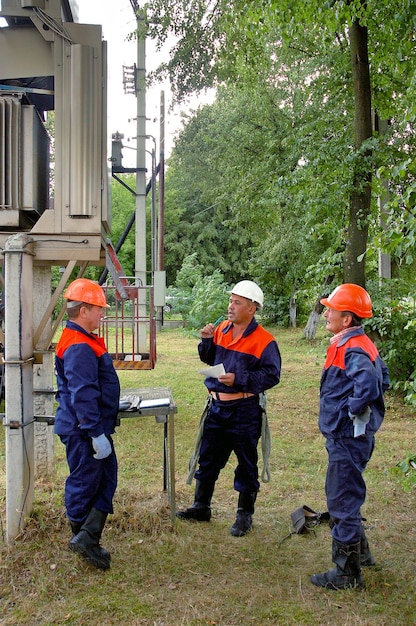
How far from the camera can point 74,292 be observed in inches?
152

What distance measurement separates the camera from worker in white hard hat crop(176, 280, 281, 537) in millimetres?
4453

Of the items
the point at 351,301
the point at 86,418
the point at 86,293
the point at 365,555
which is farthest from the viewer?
the point at 365,555

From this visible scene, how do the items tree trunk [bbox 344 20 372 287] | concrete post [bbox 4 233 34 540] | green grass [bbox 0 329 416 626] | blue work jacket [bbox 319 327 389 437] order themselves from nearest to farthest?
green grass [bbox 0 329 416 626] < blue work jacket [bbox 319 327 389 437] < concrete post [bbox 4 233 34 540] < tree trunk [bbox 344 20 372 287]

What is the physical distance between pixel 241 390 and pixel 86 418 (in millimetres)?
1318

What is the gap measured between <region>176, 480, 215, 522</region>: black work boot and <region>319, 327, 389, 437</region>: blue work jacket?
1.42 metres

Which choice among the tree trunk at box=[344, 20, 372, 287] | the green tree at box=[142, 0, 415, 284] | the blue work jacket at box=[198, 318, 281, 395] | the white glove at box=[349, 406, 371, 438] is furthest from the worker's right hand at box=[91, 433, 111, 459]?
the tree trunk at box=[344, 20, 372, 287]

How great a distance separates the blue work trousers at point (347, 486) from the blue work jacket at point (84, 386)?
4.92 feet

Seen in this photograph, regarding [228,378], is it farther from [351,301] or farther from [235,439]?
[351,301]

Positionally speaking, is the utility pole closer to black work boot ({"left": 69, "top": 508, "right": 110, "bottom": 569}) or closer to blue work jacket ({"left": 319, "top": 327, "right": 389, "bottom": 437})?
black work boot ({"left": 69, "top": 508, "right": 110, "bottom": 569})

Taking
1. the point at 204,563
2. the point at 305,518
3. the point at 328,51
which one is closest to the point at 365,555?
the point at 305,518

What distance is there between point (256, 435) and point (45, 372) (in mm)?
2136

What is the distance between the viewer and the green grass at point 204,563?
3.37m

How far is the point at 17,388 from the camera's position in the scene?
13.5 feet

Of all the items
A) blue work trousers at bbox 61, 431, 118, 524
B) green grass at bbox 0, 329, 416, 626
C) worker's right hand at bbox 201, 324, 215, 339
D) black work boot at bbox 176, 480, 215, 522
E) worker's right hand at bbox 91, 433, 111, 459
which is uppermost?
worker's right hand at bbox 201, 324, 215, 339
